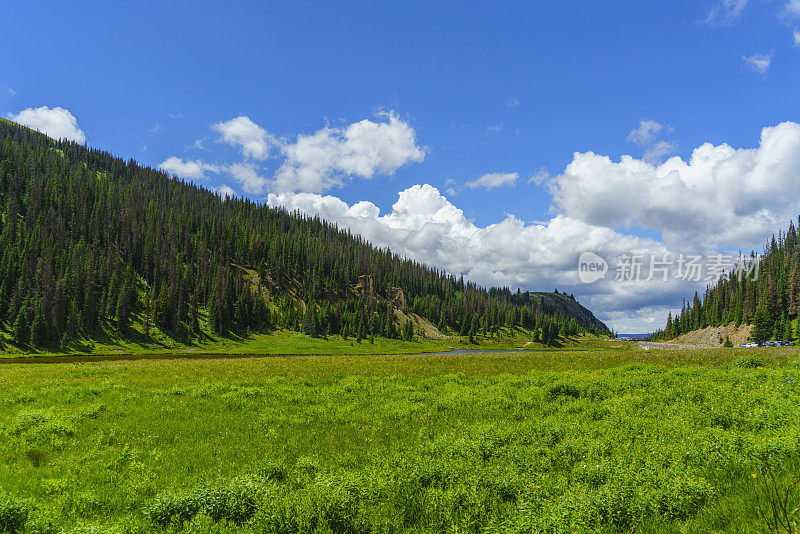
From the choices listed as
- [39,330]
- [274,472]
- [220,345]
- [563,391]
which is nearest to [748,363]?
[563,391]

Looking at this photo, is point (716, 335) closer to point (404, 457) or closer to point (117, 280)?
point (404, 457)

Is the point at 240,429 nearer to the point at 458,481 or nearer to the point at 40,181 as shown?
the point at 458,481

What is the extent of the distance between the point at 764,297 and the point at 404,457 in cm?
20479

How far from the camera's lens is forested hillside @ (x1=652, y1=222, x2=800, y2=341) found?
452 feet

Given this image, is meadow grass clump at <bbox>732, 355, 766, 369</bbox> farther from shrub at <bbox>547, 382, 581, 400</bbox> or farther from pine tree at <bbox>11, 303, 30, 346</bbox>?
pine tree at <bbox>11, 303, 30, 346</bbox>

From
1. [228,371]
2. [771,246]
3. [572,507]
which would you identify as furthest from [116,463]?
[771,246]

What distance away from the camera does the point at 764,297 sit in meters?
151

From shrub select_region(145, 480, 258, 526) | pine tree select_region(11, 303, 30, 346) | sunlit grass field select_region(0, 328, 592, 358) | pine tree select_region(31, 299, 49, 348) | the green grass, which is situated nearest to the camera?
shrub select_region(145, 480, 258, 526)

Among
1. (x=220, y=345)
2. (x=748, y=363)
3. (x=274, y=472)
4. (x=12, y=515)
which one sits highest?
(x=748, y=363)

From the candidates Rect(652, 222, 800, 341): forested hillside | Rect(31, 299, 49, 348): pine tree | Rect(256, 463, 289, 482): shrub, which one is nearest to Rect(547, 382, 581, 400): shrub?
Rect(256, 463, 289, 482): shrub

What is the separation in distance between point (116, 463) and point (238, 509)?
623 cm

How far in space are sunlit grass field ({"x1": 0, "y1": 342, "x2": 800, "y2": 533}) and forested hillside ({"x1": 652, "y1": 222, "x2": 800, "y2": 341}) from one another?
547 ft

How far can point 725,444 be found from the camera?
32.6 ft

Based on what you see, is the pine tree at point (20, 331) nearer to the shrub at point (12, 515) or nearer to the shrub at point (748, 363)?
the shrub at point (12, 515)
